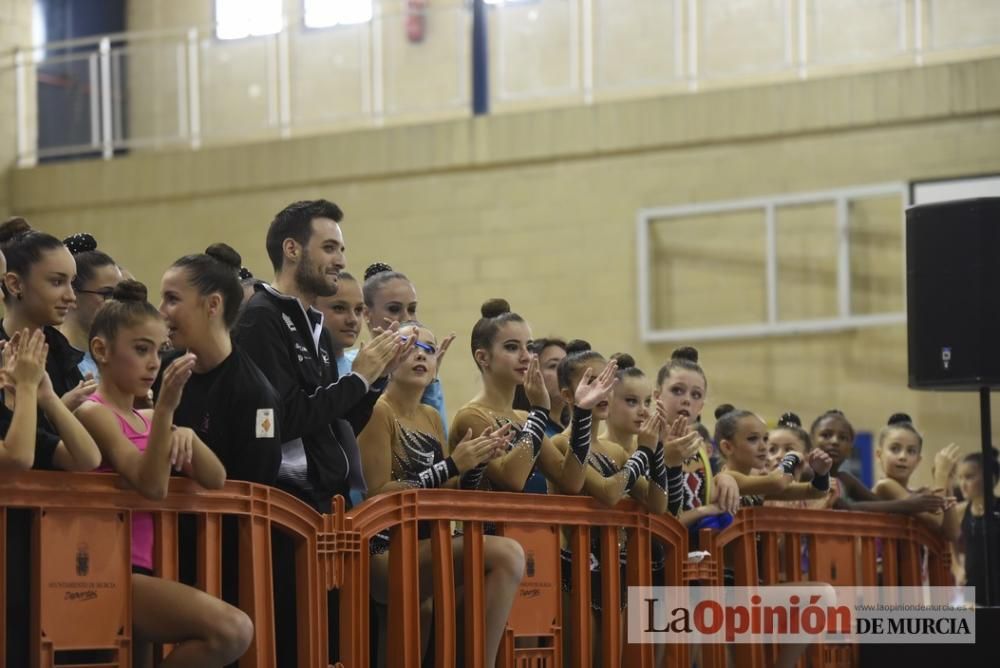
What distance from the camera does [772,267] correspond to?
12.7 metres

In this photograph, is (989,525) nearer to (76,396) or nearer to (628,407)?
(628,407)

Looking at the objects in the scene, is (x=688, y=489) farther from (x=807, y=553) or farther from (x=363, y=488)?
(x=363, y=488)

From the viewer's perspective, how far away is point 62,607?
14.4 ft

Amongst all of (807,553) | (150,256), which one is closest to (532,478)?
(807,553)

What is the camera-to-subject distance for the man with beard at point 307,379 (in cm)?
505

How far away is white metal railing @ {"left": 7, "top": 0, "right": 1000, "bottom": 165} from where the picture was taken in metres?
13.0

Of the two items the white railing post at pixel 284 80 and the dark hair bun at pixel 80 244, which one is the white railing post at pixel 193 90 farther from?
the dark hair bun at pixel 80 244

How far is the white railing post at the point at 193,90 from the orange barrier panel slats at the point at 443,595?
9.98 meters

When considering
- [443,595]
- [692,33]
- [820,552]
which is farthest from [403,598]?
[692,33]

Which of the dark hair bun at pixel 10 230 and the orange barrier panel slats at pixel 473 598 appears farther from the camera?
the orange barrier panel slats at pixel 473 598

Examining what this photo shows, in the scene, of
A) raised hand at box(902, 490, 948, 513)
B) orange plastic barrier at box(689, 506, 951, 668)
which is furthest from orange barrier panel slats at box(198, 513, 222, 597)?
raised hand at box(902, 490, 948, 513)

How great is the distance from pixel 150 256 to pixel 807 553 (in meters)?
8.16

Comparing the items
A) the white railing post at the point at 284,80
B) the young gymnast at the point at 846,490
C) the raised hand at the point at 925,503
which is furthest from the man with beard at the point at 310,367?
the white railing post at the point at 284,80

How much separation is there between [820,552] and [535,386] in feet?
7.88
